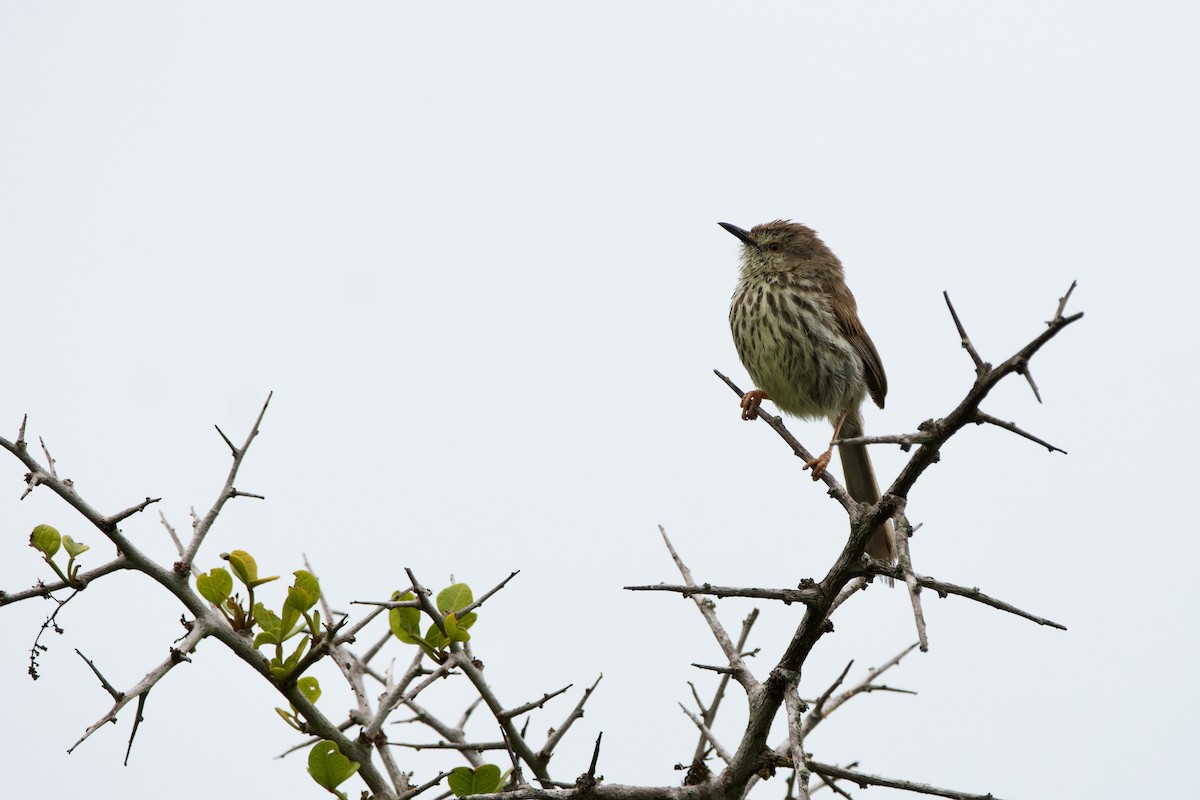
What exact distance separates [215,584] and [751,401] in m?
3.72

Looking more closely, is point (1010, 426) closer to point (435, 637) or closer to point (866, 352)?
point (435, 637)

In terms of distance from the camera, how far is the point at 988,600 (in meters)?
2.40

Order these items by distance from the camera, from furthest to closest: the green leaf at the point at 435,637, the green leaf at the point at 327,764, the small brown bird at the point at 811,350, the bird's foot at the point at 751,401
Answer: the small brown bird at the point at 811,350, the bird's foot at the point at 751,401, the green leaf at the point at 435,637, the green leaf at the point at 327,764

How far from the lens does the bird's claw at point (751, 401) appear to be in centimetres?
580

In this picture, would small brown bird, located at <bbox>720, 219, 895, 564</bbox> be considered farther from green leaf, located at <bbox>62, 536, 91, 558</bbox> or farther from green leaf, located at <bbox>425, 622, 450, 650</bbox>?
green leaf, located at <bbox>62, 536, 91, 558</bbox>

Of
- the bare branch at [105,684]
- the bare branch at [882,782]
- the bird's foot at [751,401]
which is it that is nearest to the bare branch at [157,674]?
the bare branch at [105,684]

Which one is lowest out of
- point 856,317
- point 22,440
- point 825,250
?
point 22,440

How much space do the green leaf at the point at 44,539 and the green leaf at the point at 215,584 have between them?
0.35 metres

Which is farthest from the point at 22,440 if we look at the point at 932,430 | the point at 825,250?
the point at 825,250

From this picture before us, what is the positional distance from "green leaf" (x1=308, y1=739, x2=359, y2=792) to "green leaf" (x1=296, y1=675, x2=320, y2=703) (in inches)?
8.6

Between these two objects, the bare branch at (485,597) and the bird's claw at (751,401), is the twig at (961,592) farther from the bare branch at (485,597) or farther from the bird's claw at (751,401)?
the bird's claw at (751,401)

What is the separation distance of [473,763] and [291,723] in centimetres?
71

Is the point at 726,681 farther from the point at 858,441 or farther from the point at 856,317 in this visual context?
the point at 856,317

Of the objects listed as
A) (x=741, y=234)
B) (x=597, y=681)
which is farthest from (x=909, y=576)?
(x=741, y=234)
